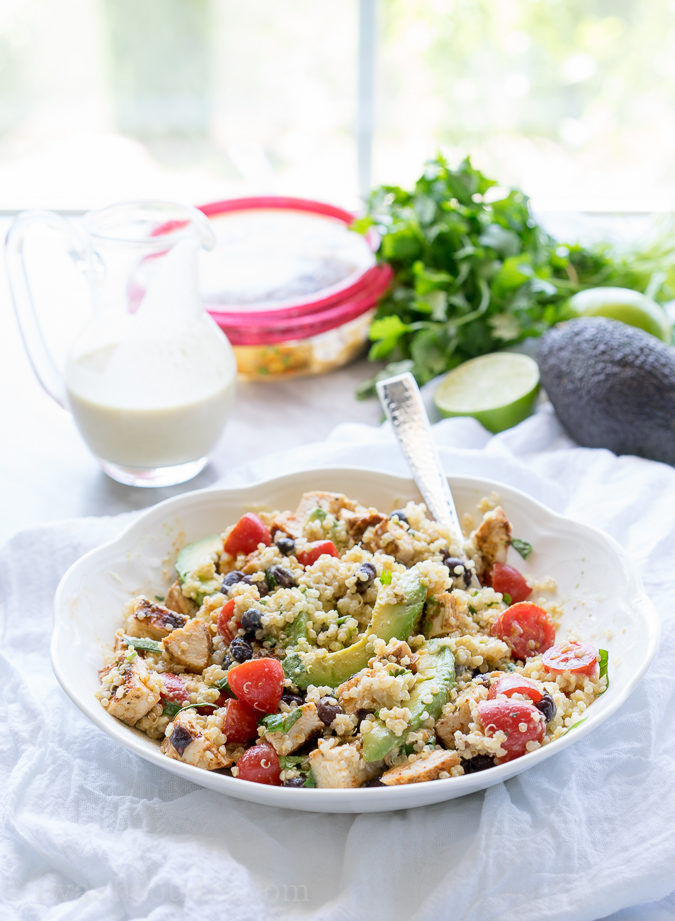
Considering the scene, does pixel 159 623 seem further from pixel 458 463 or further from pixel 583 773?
pixel 458 463

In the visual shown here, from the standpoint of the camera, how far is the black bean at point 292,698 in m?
1.50

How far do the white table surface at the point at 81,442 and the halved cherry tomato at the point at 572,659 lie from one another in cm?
112

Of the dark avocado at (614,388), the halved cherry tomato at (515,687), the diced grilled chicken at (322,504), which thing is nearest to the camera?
the halved cherry tomato at (515,687)

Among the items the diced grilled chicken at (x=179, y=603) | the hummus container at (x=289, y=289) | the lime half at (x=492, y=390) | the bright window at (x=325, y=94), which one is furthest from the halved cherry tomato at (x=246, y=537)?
the bright window at (x=325, y=94)

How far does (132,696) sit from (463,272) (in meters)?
1.78

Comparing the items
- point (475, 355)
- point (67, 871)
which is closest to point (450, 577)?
point (67, 871)

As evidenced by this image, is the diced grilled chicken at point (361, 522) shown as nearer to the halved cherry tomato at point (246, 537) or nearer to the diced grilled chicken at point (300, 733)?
the halved cherry tomato at point (246, 537)

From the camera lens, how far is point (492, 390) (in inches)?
105

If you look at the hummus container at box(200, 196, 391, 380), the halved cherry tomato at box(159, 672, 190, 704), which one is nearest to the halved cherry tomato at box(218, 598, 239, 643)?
the halved cherry tomato at box(159, 672, 190, 704)

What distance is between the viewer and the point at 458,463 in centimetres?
232

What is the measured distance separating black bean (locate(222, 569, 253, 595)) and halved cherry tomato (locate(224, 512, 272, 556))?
0.31 feet

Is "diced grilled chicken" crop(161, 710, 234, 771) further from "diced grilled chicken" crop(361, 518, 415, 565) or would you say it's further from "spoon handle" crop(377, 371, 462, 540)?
"spoon handle" crop(377, 371, 462, 540)

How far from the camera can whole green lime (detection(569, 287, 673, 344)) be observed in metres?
2.79

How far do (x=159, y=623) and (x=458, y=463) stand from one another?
907mm
